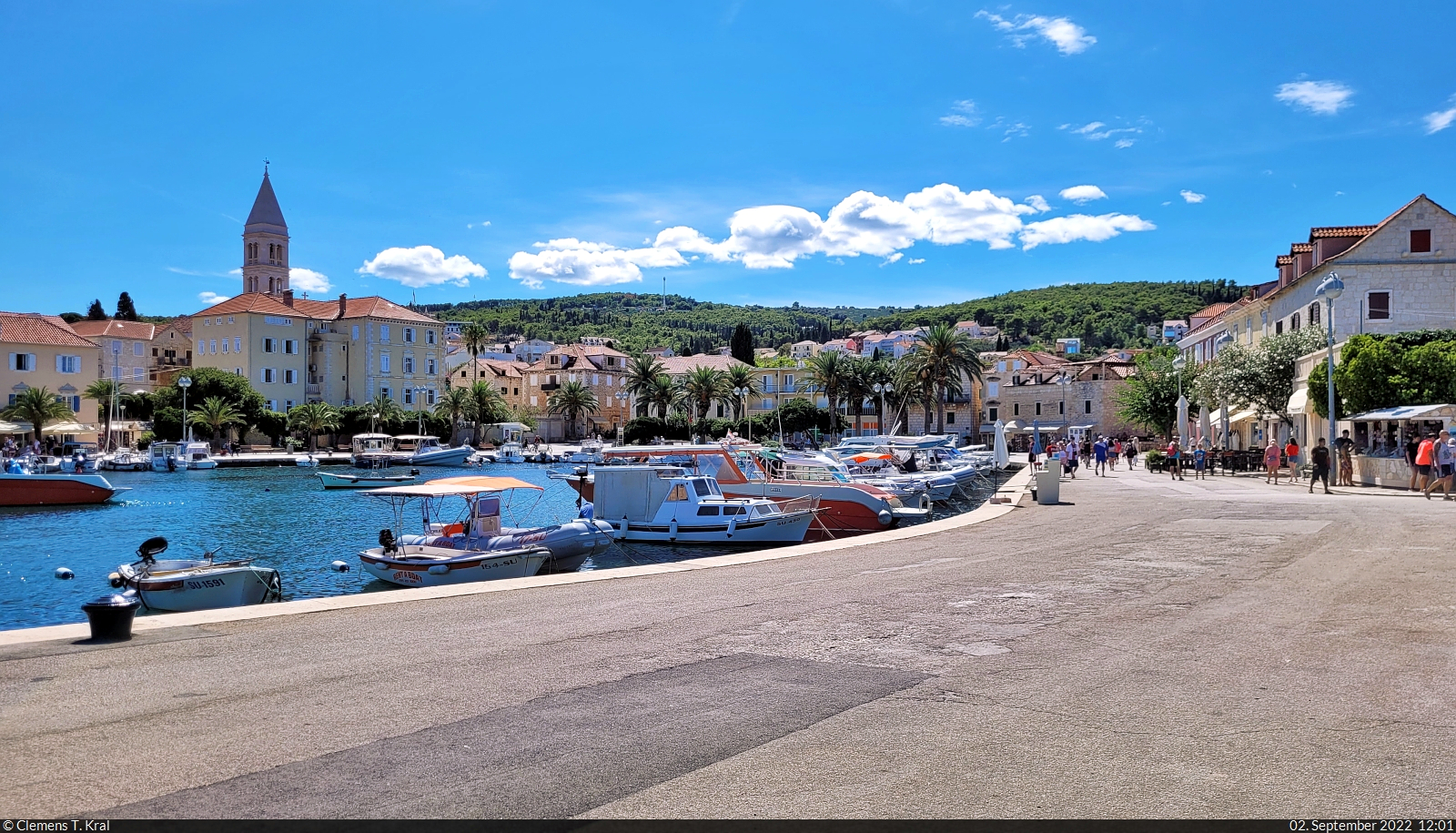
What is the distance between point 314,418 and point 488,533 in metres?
84.8

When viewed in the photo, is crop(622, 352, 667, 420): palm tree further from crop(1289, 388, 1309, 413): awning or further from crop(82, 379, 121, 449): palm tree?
crop(1289, 388, 1309, 413): awning

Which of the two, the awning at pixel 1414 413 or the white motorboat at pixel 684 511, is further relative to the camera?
the white motorboat at pixel 684 511

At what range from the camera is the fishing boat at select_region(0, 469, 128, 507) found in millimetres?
47750

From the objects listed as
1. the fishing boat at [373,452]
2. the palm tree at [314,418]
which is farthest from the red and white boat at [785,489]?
the palm tree at [314,418]

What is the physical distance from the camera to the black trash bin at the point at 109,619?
31.5 feet

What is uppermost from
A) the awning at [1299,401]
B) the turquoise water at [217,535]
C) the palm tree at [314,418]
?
the palm tree at [314,418]

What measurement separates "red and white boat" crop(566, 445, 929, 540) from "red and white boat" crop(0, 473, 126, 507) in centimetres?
2756

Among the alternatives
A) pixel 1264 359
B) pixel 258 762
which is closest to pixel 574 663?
pixel 258 762

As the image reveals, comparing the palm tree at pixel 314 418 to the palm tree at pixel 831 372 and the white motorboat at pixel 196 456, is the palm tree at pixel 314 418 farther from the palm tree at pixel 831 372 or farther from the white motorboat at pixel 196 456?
the palm tree at pixel 831 372

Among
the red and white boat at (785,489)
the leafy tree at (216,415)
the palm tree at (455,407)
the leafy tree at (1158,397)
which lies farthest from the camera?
the palm tree at (455,407)

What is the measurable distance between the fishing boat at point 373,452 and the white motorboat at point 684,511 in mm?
59521

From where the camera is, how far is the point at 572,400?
404ft

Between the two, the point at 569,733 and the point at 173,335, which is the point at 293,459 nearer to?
the point at 173,335

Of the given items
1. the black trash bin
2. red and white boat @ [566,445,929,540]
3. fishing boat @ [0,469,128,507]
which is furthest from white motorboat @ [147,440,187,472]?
the black trash bin
